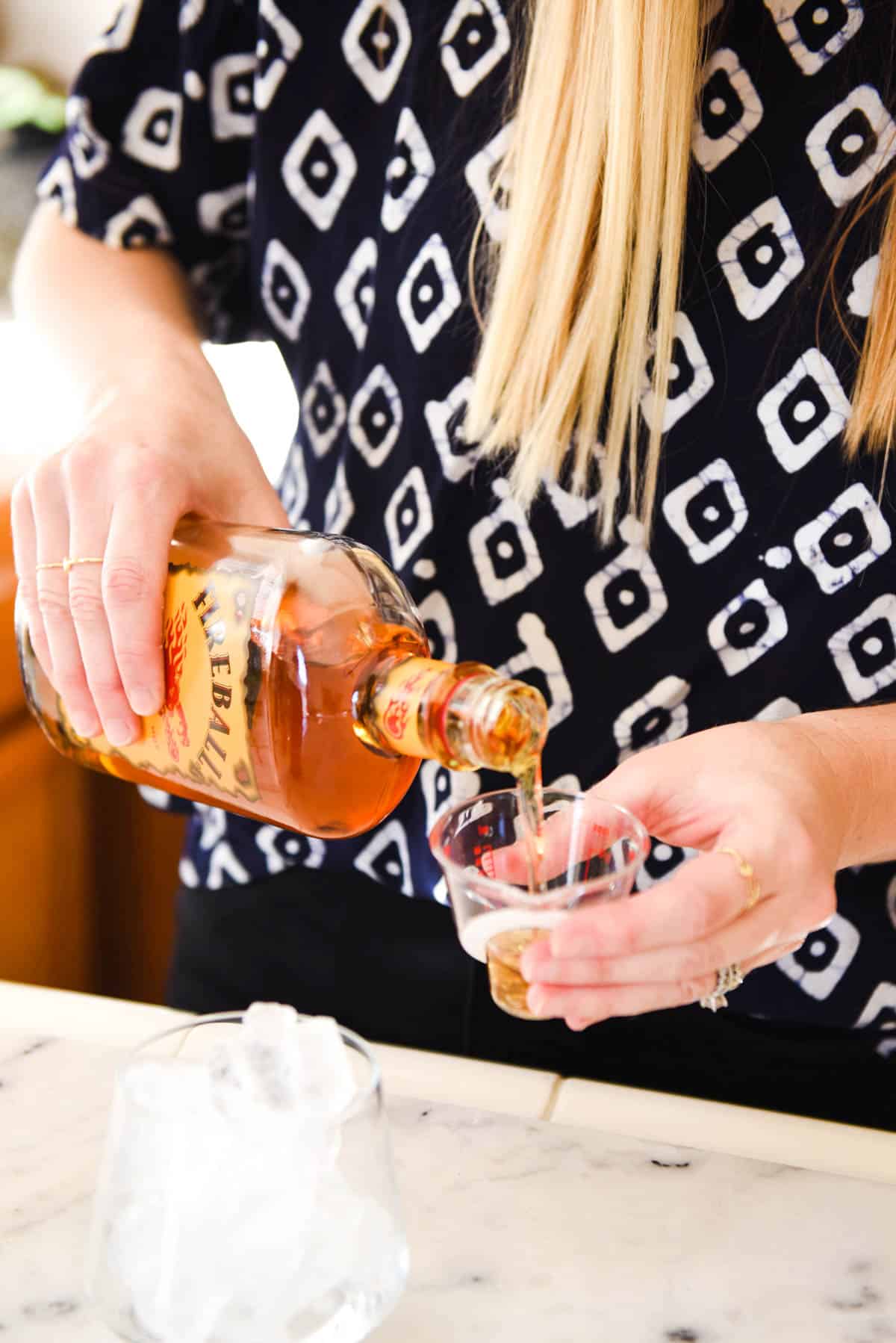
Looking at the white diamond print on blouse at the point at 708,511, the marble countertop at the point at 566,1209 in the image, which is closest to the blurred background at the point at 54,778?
the white diamond print on blouse at the point at 708,511

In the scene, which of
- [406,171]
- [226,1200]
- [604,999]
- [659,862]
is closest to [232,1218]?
[226,1200]

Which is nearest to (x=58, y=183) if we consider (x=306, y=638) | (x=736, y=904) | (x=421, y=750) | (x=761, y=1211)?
(x=306, y=638)

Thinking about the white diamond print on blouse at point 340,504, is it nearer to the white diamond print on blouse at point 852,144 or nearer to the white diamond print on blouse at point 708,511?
the white diamond print on blouse at point 708,511

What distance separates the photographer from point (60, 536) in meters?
0.83

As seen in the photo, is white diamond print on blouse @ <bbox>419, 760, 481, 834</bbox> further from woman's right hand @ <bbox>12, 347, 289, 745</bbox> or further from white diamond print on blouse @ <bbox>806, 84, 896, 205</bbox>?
white diamond print on blouse @ <bbox>806, 84, 896, 205</bbox>

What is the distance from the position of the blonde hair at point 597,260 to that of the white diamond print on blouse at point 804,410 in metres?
0.02

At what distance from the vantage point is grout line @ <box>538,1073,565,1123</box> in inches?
30.0

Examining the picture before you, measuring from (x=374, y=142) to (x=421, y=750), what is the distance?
0.56 m

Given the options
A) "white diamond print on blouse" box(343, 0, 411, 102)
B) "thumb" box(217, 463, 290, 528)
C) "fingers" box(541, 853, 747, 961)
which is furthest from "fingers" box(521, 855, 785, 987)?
"white diamond print on blouse" box(343, 0, 411, 102)

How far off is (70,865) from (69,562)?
32.6 inches

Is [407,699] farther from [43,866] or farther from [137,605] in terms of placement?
[43,866]

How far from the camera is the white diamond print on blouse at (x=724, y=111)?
2.81ft

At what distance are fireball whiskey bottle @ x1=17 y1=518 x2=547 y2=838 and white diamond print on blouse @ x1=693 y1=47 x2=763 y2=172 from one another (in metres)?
0.37

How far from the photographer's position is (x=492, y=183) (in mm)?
924
